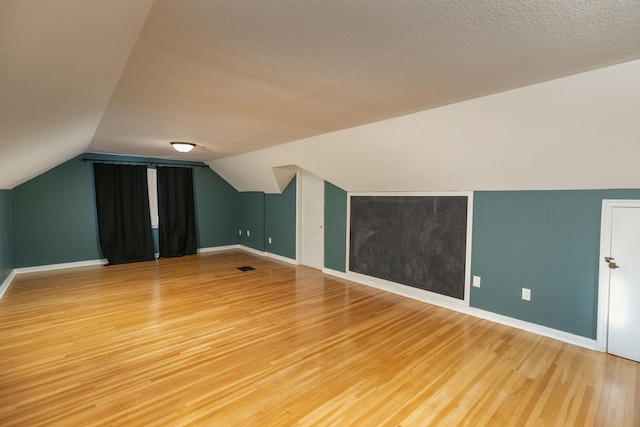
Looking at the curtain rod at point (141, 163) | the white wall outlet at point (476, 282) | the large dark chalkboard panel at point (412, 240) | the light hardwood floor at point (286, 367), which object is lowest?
the light hardwood floor at point (286, 367)

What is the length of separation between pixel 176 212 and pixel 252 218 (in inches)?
66.6

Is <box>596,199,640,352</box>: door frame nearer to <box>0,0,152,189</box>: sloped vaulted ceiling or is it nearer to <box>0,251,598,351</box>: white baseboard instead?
<box>0,251,598,351</box>: white baseboard

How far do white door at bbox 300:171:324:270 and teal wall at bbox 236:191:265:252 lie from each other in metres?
1.37

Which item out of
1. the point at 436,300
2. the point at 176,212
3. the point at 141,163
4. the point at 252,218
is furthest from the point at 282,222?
the point at 436,300

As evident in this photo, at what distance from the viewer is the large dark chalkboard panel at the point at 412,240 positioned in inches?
145

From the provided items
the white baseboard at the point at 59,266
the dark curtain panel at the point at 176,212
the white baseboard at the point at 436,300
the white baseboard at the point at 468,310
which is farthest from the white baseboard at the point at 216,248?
the white baseboard at the point at 468,310

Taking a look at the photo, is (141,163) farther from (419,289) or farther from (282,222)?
(419,289)

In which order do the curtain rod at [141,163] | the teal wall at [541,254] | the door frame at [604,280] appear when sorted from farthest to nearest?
the curtain rod at [141,163] < the teal wall at [541,254] < the door frame at [604,280]

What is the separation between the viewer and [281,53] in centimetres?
167

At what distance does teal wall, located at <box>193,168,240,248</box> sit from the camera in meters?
7.13

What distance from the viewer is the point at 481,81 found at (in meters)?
2.04

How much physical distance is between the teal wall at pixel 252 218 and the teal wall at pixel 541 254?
471 cm

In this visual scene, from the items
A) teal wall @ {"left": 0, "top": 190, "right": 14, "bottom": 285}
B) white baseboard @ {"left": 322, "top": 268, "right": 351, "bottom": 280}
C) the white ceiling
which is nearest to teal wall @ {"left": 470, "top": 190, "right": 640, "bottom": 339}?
the white ceiling

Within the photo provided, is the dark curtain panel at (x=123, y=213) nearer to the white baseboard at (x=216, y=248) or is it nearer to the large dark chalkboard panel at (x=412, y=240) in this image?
the white baseboard at (x=216, y=248)
